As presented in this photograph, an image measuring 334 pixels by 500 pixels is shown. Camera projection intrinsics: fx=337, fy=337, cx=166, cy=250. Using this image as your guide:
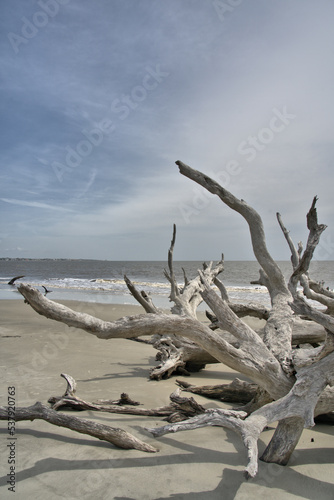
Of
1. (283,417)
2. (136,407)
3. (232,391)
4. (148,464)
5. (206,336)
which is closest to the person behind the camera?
(283,417)

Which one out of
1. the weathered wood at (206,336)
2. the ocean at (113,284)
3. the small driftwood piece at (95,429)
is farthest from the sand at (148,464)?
the ocean at (113,284)

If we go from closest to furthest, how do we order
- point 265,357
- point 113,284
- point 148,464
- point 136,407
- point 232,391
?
point 148,464 < point 265,357 < point 136,407 < point 232,391 < point 113,284

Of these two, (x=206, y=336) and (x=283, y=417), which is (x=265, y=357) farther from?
(x=283, y=417)

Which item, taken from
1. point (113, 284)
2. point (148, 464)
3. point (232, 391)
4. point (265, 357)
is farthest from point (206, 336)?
point (113, 284)

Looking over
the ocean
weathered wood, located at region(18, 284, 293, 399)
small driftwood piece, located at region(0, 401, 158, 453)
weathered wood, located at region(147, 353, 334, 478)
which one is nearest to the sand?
small driftwood piece, located at region(0, 401, 158, 453)

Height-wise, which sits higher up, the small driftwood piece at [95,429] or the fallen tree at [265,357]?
the fallen tree at [265,357]

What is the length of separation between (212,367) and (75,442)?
3504 mm

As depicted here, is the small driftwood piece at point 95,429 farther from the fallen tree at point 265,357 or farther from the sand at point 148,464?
the fallen tree at point 265,357

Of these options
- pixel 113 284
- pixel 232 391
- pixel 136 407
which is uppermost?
pixel 232 391

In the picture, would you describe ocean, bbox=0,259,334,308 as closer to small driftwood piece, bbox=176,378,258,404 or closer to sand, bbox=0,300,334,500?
sand, bbox=0,300,334,500

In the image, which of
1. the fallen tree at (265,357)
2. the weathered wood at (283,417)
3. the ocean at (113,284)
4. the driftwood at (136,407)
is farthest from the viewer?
the ocean at (113,284)

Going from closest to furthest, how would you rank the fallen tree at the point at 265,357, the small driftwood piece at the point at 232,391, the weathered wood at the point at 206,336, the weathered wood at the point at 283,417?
the weathered wood at the point at 283,417, the fallen tree at the point at 265,357, the weathered wood at the point at 206,336, the small driftwood piece at the point at 232,391

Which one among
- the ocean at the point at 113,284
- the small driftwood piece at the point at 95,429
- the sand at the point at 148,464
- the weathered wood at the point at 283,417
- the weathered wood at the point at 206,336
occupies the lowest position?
the ocean at the point at 113,284

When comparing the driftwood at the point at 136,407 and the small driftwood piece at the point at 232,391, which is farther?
the small driftwood piece at the point at 232,391
